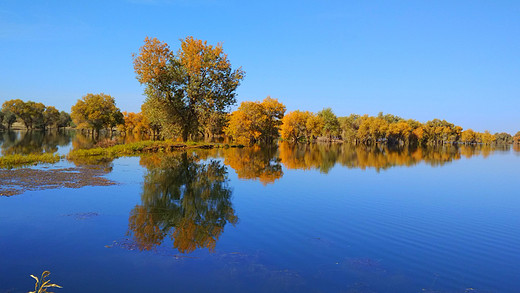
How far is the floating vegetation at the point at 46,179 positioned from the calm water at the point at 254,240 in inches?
42.8

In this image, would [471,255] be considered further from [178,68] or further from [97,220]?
[178,68]

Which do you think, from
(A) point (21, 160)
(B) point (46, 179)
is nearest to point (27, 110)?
(A) point (21, 160)

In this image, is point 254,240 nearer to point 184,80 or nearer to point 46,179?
point 46,179

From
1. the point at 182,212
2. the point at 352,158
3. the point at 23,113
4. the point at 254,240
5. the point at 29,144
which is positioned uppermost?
the point at 23,113

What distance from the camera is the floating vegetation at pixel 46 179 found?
16.3 m

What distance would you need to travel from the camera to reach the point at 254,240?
34.5ft

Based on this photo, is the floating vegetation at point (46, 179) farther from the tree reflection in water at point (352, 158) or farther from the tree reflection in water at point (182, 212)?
the tree reflection in water at point (352, 158)

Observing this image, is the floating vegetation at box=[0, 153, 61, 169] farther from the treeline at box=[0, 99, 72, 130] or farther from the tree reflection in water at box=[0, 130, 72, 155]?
the treeline at box=[0, 99, 72, 130]

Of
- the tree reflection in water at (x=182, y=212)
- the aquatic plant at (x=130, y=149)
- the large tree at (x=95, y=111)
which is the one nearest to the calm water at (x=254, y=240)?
the tree reflection in water at (x=182, y=212)

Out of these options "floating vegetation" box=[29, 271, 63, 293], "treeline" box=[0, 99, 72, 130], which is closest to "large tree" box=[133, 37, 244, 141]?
"floating vegetation" box=[29, 271, 63, 293]

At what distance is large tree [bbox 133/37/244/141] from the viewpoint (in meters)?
45.5

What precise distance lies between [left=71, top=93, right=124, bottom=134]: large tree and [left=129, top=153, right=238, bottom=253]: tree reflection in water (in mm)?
83595

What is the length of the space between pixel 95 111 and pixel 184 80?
58.4 metres

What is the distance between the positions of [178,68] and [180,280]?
4405 cm
